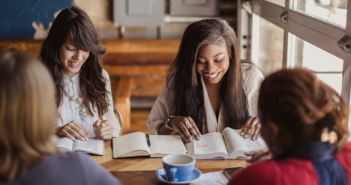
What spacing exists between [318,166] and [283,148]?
9 cm

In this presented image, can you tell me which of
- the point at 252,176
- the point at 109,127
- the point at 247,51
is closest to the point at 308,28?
the point at 109,127

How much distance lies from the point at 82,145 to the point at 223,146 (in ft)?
1.86

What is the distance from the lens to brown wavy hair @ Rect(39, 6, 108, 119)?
5.63ft

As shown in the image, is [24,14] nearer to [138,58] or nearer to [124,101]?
[138,58]

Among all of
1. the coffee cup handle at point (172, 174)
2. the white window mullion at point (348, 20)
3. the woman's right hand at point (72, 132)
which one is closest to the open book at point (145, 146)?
the woman's right hand at point (72, 132)

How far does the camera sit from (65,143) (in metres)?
1.41

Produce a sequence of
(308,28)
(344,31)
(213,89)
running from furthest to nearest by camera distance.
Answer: (213,89), (308,28), (344,31)

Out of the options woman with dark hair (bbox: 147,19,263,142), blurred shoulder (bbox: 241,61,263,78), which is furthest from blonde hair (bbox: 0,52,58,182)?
blurred shoulder (bbox: 241,61,263,78)

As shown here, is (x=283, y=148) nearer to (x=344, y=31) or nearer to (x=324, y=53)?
(x=344, y=31)

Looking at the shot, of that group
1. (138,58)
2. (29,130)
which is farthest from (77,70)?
(138,58)

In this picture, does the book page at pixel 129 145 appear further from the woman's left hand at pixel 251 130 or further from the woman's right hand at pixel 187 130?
the woman's left hand at pixel 251 130

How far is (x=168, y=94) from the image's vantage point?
6.09ft

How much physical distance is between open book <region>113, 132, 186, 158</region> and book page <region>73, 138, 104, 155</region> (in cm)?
6

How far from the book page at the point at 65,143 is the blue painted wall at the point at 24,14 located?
2292 mm
